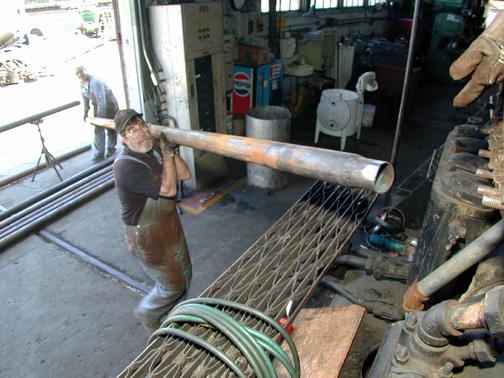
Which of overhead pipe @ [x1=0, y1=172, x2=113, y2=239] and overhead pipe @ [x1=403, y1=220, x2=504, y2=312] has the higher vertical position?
overhead pipe @ [x1=403, y1=220, x2=504, y2=312]

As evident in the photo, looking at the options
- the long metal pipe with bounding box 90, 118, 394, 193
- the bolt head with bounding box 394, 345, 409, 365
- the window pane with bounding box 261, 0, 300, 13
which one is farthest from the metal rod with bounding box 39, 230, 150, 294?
the window pane with bounding box 261, 0, 300, 13

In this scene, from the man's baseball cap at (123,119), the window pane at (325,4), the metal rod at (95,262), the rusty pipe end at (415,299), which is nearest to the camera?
the rusty pipe end at (415,299)

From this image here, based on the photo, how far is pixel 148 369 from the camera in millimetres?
1357

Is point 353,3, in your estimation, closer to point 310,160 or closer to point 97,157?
point 97,157

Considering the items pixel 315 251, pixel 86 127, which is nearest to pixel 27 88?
pixel 86 127

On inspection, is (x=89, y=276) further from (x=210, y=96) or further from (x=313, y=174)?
(x=313, y=174)

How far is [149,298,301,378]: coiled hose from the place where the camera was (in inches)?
49.6

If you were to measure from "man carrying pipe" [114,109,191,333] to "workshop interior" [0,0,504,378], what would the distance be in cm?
18

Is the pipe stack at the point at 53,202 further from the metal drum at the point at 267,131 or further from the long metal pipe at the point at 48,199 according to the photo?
the metal drum at the point at 267,131

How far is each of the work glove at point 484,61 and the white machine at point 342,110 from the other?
365 centimetres

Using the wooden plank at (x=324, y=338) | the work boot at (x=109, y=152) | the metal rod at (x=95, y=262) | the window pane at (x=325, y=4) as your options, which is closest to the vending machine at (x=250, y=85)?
the work boot at (x=109, y=152)

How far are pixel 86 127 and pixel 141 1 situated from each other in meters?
3.30

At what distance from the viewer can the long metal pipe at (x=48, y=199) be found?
13.0ft

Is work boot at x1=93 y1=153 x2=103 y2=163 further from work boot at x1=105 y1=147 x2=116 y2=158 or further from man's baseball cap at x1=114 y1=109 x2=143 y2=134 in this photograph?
man's baseball cap at x1=114 y1=109 x2=143 y2=134
